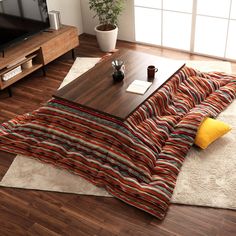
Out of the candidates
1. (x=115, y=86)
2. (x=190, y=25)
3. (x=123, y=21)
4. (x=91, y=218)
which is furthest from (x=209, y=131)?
(x=123, y=21)

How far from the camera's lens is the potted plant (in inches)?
200

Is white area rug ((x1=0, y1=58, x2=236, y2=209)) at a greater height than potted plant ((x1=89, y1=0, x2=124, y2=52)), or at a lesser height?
lesser

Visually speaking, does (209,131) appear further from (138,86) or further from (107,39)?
(107,39)

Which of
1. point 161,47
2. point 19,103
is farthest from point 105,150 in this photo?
point 161,47

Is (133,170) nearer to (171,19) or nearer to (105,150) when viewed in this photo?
(105,150)

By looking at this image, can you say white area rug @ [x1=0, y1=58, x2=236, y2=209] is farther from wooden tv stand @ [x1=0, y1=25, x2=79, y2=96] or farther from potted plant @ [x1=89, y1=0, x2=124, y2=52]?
potted plant @ [x1=89, y1=0, x2=124, y2=52]

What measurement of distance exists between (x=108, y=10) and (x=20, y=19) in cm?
125

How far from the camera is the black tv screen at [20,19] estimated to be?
4.27m

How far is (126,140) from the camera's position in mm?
3189

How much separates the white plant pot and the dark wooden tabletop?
100 centimetres

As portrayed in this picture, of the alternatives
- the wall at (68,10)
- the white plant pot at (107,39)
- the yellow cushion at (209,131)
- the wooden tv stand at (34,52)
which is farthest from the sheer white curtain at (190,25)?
the yellow cushion at (209,131)

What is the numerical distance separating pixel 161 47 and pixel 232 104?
1744 millimetres

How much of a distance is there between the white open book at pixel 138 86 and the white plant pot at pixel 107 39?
5.61 feet

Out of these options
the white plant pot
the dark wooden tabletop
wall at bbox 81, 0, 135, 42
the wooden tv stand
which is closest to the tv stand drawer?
the wooden tv stand
